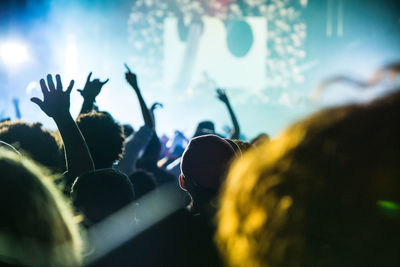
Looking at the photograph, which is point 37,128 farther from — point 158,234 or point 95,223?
point 158,234

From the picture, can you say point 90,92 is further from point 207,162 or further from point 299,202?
point 299,202

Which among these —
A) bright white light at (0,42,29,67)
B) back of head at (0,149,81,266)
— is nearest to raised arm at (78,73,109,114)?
back of head at (0,149,81,266)

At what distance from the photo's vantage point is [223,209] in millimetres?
595

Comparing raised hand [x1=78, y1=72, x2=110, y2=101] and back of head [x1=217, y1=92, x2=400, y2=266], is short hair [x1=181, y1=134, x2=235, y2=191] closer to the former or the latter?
back of head [x1=217, y1=92, x2=400, y2=266]

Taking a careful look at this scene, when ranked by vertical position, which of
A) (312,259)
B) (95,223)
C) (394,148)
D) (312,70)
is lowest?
(312,70)

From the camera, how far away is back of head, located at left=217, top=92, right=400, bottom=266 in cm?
45

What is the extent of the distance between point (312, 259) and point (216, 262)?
767 mm

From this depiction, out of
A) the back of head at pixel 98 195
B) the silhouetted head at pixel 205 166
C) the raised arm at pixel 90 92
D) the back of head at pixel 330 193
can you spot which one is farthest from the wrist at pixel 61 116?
the back of head at pixel 330 193

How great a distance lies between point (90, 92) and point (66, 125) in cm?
101

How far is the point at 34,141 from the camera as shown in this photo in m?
2.09

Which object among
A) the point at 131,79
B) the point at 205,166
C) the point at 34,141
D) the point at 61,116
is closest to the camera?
the point at 205,166

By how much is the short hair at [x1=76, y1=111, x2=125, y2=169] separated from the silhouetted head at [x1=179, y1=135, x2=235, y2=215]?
2.51ft

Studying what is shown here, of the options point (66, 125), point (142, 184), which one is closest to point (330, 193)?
point (66, 125)

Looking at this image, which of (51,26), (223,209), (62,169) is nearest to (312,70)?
(51,26)
